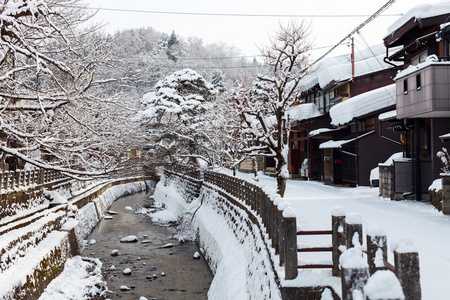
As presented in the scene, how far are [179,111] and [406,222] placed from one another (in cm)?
2510

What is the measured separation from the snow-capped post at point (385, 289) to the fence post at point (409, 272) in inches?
50.1

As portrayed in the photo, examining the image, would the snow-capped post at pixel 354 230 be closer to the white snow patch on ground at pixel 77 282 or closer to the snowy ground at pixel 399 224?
the snowy ground at pixel 399 224

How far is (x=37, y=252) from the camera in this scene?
44.3ft

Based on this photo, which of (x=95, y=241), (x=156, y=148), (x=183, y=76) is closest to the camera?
(x=95, y=241)

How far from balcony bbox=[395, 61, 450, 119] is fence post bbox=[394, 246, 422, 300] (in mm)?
13396

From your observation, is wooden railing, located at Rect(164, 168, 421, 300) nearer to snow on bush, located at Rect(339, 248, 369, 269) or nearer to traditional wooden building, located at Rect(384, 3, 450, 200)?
snow on bush, located at Rect(339, 248, 369, 269)

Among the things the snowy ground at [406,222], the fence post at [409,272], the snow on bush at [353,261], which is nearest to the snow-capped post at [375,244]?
the snowy ground at [406,222]

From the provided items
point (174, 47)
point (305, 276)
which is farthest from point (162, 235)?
point (174, 47)

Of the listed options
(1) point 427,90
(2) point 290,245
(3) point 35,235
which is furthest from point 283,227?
(1) point 427,90

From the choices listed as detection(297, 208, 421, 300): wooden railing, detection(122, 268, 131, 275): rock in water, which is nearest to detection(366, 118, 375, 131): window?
detection(122, 268, 131, 275): rock in water

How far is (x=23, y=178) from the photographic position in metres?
16.1

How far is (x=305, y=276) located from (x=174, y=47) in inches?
3438

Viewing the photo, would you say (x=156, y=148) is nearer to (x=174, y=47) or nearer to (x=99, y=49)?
(x=99, y=49)

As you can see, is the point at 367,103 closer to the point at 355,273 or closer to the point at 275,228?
the point at 275,228
